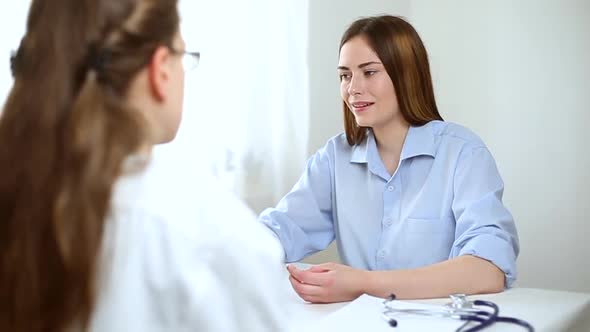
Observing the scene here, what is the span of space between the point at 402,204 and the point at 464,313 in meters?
0.55

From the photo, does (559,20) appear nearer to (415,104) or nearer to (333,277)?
(415,104)

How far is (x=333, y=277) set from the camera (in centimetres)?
145

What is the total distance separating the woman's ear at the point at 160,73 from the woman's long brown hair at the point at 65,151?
0.05ft

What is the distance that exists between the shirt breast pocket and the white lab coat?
966 mm

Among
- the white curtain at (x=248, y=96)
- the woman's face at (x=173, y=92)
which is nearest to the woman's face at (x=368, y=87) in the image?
the white curtain at (x=248, y=96)

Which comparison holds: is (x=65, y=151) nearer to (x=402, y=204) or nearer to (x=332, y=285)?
(x=332, y=285)

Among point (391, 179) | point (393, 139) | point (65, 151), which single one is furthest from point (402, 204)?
point (65, 151)

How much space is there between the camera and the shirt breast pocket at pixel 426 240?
5.62 ft

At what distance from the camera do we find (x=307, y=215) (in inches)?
73.9

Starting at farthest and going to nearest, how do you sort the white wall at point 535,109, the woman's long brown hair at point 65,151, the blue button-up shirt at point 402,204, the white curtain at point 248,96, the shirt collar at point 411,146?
the white wall at point 535,109 < the white curtain at point 248,96 < the shirt collar at point 411,146 < the blue button-up shirt at point 402,204 < the woman's long brown hair at point 65,151

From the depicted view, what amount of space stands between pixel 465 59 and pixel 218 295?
1.96 m

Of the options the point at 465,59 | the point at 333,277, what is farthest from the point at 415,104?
the point at 465,59

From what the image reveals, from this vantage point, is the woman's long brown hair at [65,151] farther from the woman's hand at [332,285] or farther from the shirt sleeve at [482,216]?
the shirt sleeve at [482,216]

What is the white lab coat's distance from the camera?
0.73 metres
